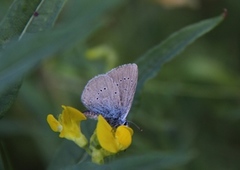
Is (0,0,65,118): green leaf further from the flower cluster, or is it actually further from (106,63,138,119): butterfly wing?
(106,63,138,119): butterfly wing

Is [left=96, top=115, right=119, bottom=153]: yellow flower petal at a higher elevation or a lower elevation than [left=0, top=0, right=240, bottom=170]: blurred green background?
higher

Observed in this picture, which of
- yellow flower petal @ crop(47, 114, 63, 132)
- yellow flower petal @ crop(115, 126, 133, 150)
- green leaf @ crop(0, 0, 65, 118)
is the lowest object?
yellow flower petal @ crop(115, 126, 133, 150)

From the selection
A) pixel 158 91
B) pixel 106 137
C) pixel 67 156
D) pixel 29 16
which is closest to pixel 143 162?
pixel 67 156

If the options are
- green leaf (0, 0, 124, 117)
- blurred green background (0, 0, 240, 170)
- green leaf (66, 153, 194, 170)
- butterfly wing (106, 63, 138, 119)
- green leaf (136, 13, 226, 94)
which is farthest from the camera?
blurred green background (0, 0, 240, 170)

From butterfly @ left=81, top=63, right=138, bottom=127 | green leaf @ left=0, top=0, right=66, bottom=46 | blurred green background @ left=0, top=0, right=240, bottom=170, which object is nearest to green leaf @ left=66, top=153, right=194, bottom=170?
butterfly @ left=81, top=63, right=138, bottom=127

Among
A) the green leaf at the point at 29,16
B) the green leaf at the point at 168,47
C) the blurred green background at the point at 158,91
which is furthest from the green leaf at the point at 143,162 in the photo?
the blurred green background at the point at 158,91

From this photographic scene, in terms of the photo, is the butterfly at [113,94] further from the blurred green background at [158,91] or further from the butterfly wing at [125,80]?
the blurred green background at [158,91]

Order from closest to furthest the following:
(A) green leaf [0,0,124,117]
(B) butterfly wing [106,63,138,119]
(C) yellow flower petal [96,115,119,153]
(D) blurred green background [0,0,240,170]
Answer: (A) green leaf [0,0,124,117], (C) yellow flower petal [96,115,119,153], (B) butterfly wing [106,63,138,119], (D) blurred green background [0,0,240,170]

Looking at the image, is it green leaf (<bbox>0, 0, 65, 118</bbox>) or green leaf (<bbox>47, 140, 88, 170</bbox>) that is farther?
green leaf (<bbox>47, 140, 88, 170</bbox>)
